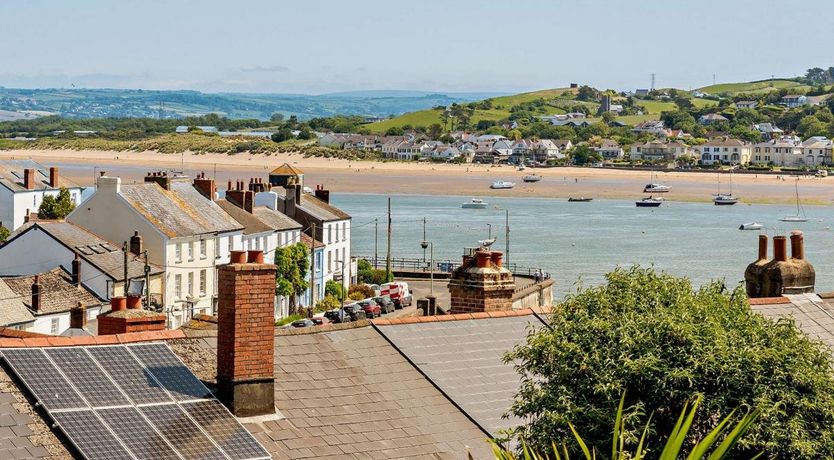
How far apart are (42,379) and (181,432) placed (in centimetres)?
146

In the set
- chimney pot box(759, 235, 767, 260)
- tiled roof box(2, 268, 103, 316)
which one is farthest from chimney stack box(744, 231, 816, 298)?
tiled roof box(2, 268, 103, 316)

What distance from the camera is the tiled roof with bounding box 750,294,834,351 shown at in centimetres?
2266

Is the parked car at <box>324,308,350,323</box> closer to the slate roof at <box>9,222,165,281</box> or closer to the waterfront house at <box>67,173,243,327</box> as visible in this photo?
the waterfront house at <box>67,173,243,327</box>

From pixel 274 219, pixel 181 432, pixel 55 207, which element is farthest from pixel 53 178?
pixel 181 432

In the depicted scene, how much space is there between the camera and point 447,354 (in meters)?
20.0

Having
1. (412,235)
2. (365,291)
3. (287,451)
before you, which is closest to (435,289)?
A: (365,291)

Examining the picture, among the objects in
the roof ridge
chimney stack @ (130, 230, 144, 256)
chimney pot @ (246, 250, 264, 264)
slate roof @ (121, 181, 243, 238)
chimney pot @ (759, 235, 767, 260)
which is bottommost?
chimney stack @ (130, 230, 144, 256)

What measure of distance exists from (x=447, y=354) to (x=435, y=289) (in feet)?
178

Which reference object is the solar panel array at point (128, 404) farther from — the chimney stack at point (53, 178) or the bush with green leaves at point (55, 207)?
the chimney stack at point (53, 178)

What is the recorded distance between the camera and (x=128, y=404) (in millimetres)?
15633

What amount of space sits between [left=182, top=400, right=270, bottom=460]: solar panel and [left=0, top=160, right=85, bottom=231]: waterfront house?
65.4 metres

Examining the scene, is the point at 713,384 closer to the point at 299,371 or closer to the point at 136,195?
the point at 299,371

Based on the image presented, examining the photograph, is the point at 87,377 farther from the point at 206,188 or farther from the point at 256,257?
the point at 206,188

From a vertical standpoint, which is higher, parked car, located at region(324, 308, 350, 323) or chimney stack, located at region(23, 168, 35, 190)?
chimney stack, located at region(23, 168, 35, 190)
